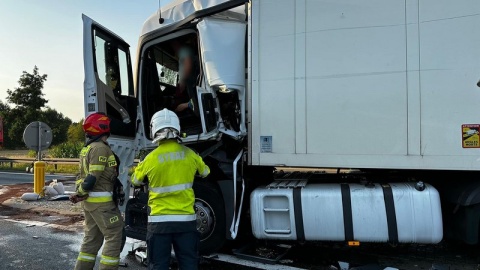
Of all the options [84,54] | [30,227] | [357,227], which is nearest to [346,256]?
[357,227]

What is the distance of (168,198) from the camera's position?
9.55 feet

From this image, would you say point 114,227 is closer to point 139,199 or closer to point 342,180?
point 139,199

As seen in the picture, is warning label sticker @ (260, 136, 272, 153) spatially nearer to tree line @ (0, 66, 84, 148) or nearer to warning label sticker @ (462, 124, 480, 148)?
warning label sticker @ (462, 124, 480, 148)

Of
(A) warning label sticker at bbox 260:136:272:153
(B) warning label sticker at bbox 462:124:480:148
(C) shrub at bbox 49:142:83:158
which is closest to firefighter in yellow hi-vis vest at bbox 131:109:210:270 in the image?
(A) warning label sticker at bbox 260:136:272:153

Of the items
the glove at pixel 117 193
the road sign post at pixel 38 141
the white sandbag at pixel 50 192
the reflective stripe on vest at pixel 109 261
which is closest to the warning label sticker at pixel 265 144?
the glove at pixel 117 193

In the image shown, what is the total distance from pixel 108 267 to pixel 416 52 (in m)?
3.34

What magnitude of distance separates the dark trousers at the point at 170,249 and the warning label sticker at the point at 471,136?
2.44m

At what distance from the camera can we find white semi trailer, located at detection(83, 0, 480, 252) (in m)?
3.40

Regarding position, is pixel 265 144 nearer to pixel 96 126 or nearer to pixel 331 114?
pixel 331 114

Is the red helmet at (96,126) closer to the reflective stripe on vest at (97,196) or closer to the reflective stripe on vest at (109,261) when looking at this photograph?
the reflective stripe on vest at (97,196)

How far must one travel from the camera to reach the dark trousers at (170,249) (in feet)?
9.33

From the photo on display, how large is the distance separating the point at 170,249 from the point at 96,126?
1.39m

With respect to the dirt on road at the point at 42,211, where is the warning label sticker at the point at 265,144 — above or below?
above

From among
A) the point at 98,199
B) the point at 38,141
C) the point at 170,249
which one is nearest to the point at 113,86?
the point at 98,199
